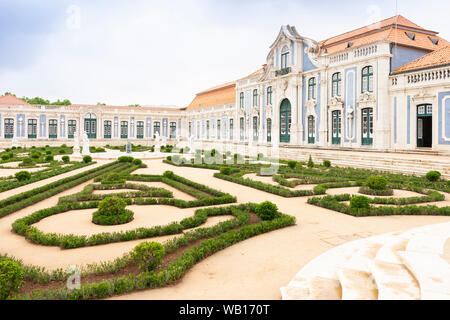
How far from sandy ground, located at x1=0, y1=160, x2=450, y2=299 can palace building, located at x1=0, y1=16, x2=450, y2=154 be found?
49.5 feet

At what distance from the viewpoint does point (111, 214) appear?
25.5ft

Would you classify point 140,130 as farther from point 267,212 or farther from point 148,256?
point 148,256

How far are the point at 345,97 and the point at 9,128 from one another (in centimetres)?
4389

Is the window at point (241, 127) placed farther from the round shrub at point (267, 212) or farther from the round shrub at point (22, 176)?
the round shrub at point (267, 212)

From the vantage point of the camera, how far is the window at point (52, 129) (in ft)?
159

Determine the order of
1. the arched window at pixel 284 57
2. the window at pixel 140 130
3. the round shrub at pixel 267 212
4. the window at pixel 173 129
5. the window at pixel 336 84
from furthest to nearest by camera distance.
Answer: the window at pixel 173 129, the window at pixel 140 130, the arched window at pixel 284 57, the window at pixel 336 84, the round shrub at pixel 267 212

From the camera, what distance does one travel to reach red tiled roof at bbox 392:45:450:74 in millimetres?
19442

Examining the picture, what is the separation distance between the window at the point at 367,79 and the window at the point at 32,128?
143 feet

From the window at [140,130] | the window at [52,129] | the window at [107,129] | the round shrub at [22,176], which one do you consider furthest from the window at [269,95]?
the window at [52,129]

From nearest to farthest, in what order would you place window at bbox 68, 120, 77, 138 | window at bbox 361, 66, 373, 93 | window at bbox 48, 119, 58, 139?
window at bbox 361, 66, 373, 93 < window at bbox 48, 119, 58, 139 < window at bbox 68, 120, 77, 138

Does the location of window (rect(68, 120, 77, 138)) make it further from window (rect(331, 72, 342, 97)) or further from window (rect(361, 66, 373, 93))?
window (rect(361, 66, 373, 93))

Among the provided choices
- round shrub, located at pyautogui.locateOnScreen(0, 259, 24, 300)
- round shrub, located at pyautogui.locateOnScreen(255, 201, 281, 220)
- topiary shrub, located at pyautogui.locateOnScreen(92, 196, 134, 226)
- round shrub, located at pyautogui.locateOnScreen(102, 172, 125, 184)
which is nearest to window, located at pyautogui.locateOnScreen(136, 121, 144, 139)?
round shrub, located at pyautogui.locateOnScreen(102, 172, 125, 184)

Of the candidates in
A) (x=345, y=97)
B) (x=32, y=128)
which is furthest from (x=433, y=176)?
(x=32, y=128)
